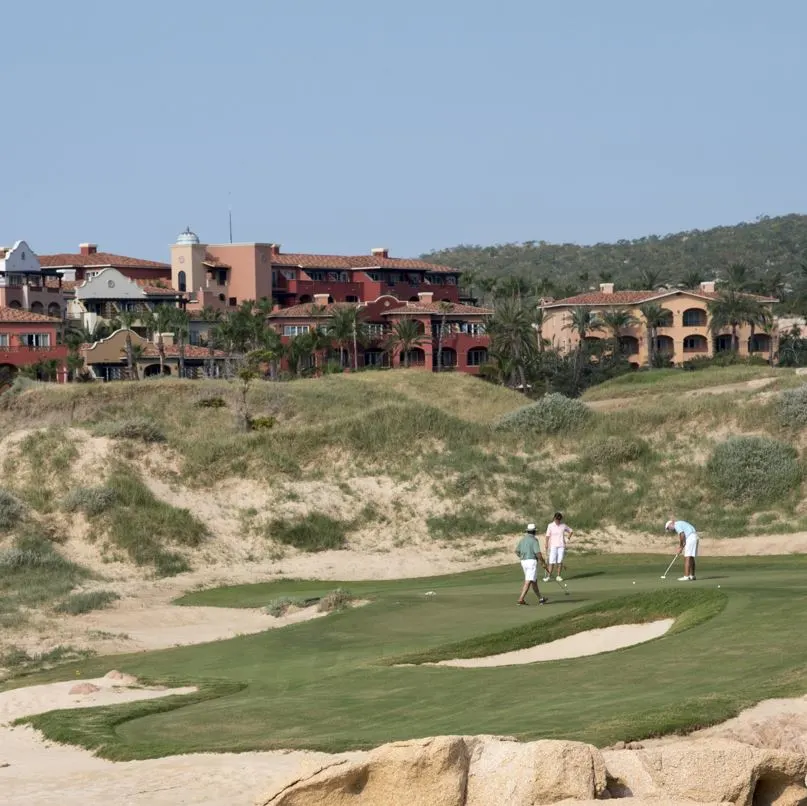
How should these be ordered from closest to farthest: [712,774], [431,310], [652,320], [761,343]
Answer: [712,774], [652,320], [431,310], [761,343]

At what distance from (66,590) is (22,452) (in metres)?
13.5

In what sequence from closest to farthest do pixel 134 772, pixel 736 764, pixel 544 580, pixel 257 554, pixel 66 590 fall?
pixel 736 764 → pixel 134 772 → pixel 544 580 → pixel 66 590 → pixel 257 554

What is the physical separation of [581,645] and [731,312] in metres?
96.5

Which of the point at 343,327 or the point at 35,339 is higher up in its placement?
the point at 343,327

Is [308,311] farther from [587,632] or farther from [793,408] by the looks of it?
[587,632]

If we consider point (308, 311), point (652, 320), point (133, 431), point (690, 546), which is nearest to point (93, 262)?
point (308, 311)

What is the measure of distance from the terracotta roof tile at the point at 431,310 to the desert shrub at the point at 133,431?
6828 cm

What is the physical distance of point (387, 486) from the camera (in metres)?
56.6

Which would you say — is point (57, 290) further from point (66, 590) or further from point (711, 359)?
point (66, 590)

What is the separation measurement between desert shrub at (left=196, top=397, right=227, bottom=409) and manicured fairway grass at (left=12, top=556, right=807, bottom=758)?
5143 cm

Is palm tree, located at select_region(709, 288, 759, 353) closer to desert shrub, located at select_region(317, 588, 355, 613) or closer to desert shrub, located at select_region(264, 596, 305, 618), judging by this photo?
desert shrub, located at select_region(264, 596, 305, 618)

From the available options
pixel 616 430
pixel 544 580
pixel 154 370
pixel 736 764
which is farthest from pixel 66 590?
pixel 154 370

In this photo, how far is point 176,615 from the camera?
40.0 m

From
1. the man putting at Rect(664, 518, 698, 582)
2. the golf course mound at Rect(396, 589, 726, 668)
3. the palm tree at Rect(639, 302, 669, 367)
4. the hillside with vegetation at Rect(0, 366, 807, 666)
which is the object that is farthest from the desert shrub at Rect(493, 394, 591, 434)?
the palm tree at Rect(639, 302, 669, 367)
